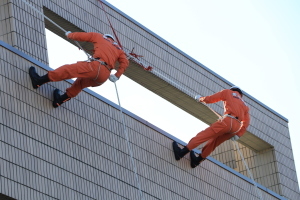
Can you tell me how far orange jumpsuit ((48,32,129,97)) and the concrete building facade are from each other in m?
0.51

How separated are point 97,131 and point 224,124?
10.9ft

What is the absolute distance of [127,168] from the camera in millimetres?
20422

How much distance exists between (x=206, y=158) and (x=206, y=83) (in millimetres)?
3685

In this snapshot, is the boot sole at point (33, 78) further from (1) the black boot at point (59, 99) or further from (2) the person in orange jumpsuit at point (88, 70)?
(1) the black boot at point (59, 99)

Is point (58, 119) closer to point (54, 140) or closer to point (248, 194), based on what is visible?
point (54, 140)

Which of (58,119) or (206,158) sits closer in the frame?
(58,119)

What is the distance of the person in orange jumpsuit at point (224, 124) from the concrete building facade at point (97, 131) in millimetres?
568

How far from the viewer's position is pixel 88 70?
19156 mm

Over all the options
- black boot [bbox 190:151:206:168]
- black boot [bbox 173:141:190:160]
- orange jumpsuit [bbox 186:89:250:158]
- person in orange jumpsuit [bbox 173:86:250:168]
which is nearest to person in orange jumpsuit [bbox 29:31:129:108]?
person in orange jumpsuit [bbox 173:86:250:168]

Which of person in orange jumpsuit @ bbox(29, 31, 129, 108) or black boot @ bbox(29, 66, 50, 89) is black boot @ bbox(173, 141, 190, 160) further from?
black boot @ bbox(29, 66, 50, 89)

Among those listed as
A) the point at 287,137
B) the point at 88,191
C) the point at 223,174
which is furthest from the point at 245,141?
the point at 88,191

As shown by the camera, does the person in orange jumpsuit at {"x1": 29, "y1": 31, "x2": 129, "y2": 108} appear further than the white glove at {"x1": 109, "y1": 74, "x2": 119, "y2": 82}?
No

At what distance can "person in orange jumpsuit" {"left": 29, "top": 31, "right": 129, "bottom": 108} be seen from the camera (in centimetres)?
1886

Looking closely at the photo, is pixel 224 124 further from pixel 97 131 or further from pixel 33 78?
pixel 33 78
